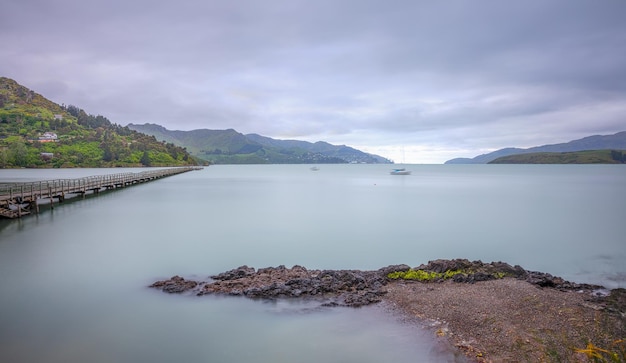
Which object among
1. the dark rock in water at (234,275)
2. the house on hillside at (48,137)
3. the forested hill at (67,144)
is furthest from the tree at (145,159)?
the dark rock in water at (234,275)

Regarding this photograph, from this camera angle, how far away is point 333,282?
42.2 feet

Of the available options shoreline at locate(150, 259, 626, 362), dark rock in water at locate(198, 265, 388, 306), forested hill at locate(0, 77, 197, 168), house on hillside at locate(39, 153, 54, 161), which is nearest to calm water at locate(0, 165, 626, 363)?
dark rock in water at locate(198, 265, 388, 306)

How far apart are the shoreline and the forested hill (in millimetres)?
151109

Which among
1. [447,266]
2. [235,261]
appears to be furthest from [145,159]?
[447,266]

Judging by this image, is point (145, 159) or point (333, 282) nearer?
point (333, 282)

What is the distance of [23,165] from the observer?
13625 cm

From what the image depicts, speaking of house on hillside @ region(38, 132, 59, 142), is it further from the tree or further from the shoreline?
the shoreline

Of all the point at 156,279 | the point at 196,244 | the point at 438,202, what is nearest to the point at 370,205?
the point at 438,202

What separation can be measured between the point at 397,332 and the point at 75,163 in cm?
16899

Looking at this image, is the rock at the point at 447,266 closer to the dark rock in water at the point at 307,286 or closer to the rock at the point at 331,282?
the rock at the point at 331,282

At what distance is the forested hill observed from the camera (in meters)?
139

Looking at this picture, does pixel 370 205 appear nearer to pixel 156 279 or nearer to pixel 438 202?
pixel 438 202

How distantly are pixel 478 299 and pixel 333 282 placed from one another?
14.1 ft

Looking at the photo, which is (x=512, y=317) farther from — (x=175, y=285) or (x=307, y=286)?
(x=175, y=285)
